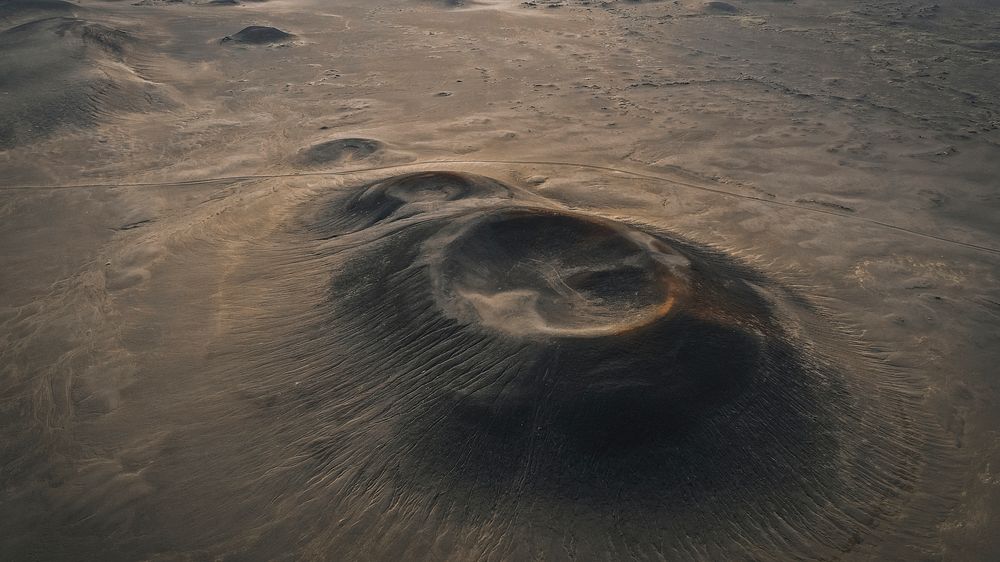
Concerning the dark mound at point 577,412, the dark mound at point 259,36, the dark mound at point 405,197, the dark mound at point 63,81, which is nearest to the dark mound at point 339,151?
the dark mound at point 405,197

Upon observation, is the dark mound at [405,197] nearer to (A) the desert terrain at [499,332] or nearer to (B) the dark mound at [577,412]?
(A) the desert terrain at [499,332]

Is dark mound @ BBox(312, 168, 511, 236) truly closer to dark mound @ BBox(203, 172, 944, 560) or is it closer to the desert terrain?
the desert terrain

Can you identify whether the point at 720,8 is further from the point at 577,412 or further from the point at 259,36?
the point at 577,412

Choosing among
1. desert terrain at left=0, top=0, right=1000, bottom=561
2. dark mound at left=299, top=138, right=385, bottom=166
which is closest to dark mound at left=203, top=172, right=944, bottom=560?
desert terrain at left=0, top=0, right=1000, bottom=561

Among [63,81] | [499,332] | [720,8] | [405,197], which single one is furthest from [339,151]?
[720,8]

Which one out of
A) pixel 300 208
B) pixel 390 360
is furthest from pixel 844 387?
pixel 300 208

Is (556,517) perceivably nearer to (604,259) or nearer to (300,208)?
(604,259)
